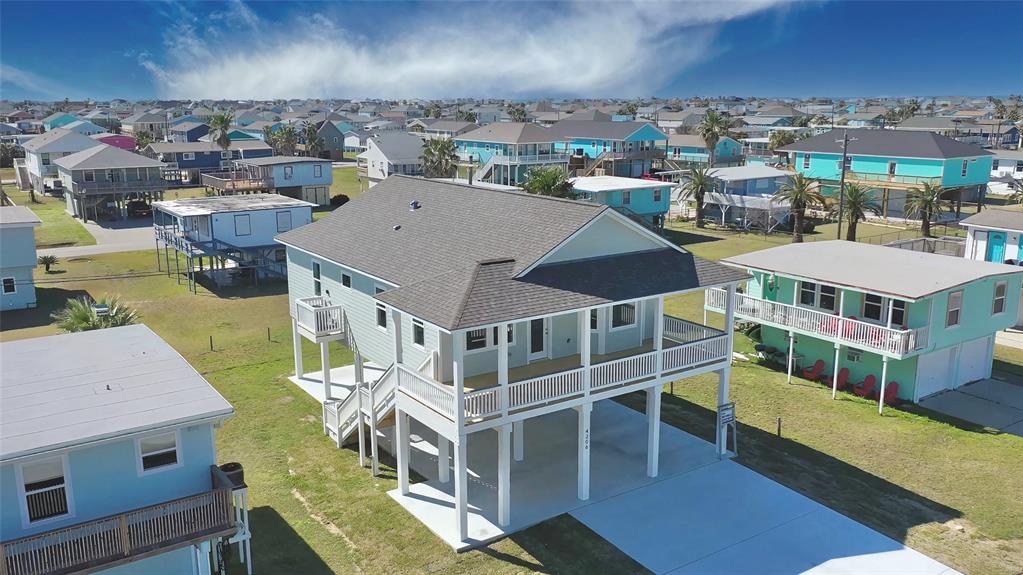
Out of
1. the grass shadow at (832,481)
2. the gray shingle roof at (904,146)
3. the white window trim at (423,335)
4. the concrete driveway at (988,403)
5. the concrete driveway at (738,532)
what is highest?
the gray shingle roof at (904,146)

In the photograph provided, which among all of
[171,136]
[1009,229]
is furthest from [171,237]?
[171,136]

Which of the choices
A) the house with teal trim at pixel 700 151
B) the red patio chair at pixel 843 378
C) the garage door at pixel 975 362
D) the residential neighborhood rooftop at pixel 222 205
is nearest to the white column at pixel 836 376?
the red patio chair at pixel 843 378

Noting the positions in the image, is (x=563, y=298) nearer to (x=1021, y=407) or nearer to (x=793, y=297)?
(x=793, y=297)

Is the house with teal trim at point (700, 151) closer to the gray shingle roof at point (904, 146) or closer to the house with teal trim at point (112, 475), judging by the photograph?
the gray shingle roof at point (904, 146)

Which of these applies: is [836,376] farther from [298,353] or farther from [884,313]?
[298,353]

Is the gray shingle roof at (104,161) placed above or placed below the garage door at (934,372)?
above

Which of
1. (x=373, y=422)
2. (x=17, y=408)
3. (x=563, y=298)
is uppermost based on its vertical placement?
(x=563, y=298)

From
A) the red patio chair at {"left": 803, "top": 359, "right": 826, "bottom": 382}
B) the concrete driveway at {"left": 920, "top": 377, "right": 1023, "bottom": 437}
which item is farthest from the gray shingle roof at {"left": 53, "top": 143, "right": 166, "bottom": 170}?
the concrete driveway at {"left": 920, "top": 377, "right": 1023, "bottom": 437}
